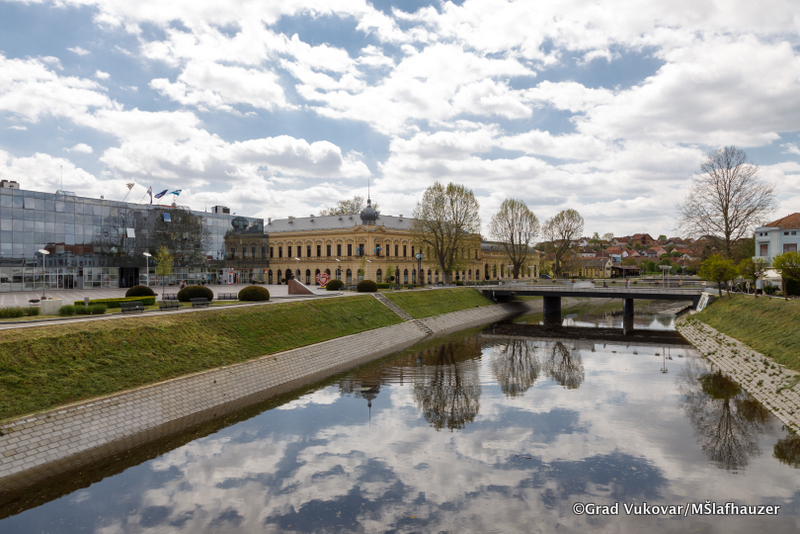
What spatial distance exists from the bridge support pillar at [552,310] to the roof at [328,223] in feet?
109

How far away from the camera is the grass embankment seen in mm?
26217

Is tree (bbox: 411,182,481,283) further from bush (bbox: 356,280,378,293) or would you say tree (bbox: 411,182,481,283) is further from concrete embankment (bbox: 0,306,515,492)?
concrete embankment (bbox: 0,306,515,492)

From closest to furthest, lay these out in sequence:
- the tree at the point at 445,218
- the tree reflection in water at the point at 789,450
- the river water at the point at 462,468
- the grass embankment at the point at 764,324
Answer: the river water at the point at 462,468, the tree reflection in water at the point at 789,450, the grass embankment at the point at 764,324, the tree at the point at 445,218

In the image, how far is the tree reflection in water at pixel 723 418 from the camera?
17109 mm

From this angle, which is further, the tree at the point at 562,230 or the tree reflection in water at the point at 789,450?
the tree at the point at 562,230

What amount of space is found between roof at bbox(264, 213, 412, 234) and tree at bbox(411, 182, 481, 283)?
1651cm

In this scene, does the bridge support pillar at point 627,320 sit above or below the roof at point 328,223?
below

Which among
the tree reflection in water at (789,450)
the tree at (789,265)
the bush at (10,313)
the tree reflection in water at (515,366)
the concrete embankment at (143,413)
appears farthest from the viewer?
the tree at (789,265)

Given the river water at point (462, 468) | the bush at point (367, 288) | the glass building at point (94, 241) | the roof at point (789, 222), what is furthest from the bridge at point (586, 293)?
the glass building at point (94, 241)

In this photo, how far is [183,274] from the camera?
242 feet

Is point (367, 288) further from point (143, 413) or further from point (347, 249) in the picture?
point (143, 413)

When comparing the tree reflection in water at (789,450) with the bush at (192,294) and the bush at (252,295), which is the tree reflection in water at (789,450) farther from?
the bush at (192,294)

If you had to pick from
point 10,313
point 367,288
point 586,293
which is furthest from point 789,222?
point 10,313

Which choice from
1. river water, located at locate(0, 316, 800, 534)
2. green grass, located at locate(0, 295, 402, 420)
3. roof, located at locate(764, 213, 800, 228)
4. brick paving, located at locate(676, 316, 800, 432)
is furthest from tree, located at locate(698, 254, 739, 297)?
green grass, located at locate(0, 295, 402, 420)
